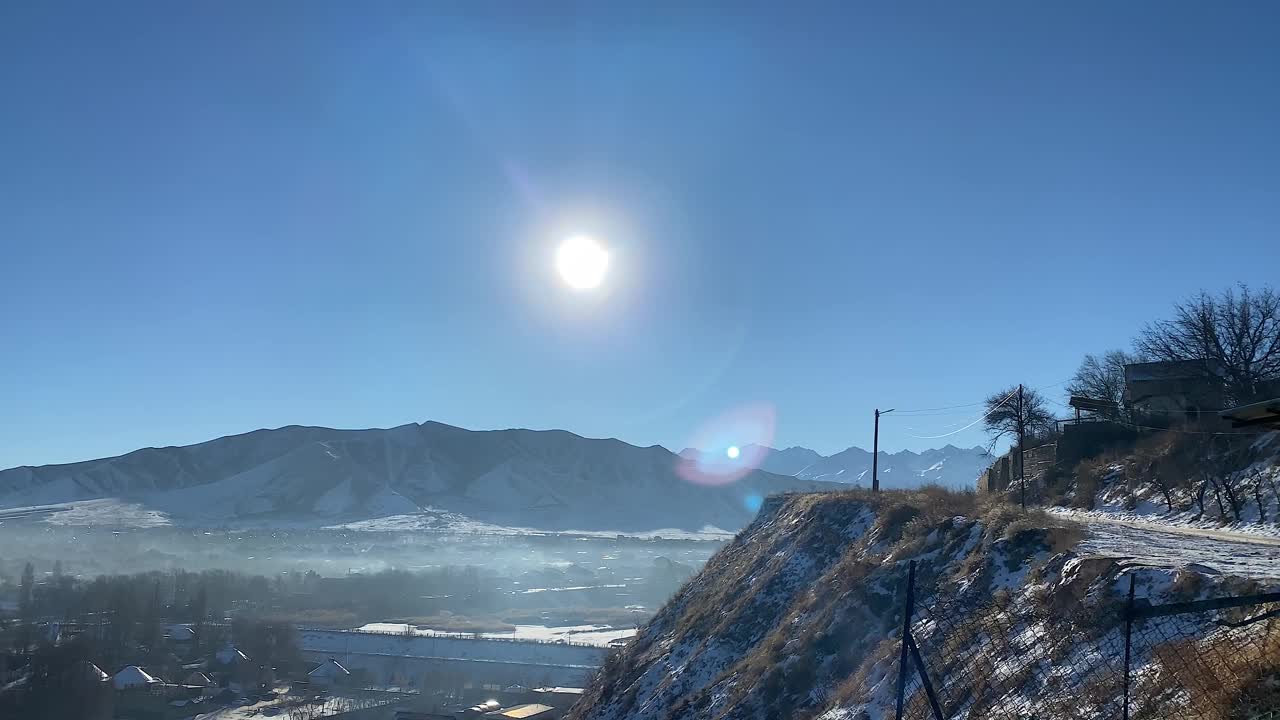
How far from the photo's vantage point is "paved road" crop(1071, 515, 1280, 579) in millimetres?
16422

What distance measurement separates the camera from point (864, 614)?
23438 millimetres

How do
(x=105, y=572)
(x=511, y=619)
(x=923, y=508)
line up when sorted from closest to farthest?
1. (x=923, y=508)
2. (x=511, y=619)
3. (x=105, y=572)

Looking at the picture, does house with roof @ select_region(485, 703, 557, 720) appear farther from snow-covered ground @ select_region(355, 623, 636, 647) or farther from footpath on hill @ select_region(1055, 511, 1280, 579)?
snow-covered ground @ select_region(355, 623, 636, 647)

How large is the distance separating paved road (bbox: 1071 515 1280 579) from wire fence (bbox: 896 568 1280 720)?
2.49 metres

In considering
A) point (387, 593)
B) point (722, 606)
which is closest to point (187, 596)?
point (387, 593)

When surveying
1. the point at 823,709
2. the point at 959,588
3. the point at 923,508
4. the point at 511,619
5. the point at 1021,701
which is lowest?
the point at 511,619

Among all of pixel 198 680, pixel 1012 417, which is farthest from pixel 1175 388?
pixel 198 680

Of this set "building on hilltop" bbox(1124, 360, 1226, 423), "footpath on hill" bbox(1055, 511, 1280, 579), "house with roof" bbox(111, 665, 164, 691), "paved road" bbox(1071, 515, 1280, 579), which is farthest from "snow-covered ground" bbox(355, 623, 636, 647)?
"paved road" bbox(1071, 515, 1280, 579)

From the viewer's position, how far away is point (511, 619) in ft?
518

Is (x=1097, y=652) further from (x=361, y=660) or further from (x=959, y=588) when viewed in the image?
(x=361, y=660)

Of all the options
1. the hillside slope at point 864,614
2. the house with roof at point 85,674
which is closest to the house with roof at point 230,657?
the house with roof at point 85,674

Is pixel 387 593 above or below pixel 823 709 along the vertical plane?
below

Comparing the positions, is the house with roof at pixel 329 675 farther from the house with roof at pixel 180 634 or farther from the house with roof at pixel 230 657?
the house with roof at pixel 180 634

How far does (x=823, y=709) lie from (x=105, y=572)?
219m
